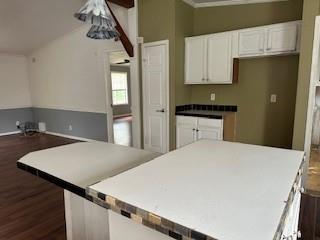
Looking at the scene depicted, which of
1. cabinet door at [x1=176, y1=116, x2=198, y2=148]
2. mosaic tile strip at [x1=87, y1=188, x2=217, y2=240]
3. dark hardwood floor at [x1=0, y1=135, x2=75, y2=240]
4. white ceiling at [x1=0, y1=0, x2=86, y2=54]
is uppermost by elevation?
white ceiling at [x1=0, y1=0, x2=86, y2=54]

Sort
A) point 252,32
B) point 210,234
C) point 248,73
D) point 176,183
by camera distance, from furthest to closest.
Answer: point 248,73 < point 252,32 < point 176,183 < point 210,234

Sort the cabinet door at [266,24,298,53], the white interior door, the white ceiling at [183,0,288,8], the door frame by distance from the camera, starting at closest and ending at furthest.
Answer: the door frame
the cabinet door at [266,24,298,53]
the white ceiling at [183,0,288,8]
the white interior door

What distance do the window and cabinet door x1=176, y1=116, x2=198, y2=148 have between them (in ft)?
19.8

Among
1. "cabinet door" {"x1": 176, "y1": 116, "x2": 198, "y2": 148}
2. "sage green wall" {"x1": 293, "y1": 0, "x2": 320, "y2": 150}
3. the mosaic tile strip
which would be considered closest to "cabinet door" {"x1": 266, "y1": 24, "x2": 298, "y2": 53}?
"sage green wall" {"x1": 293, "y1": 0, "x2": 320, "y2": 150}

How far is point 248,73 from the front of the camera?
12.0 ft

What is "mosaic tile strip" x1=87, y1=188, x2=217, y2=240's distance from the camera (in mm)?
A: 659

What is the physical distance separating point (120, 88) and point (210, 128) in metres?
6.77

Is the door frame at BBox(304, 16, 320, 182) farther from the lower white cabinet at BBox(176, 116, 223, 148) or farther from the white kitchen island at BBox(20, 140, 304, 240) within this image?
the white kitchen island at BBox(20, 140, 304, 240)

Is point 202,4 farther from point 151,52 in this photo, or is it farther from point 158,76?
point 158,76

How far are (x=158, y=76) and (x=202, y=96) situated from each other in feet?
2.93

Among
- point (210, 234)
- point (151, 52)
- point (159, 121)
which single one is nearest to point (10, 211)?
point (159, 121)

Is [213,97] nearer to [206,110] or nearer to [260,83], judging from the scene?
[206,110]

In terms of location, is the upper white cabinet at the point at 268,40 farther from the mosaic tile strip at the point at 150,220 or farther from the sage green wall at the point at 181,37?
the mosaic tile strip at the point at 150,220

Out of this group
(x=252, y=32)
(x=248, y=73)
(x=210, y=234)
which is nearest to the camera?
(x=210, y=234)
